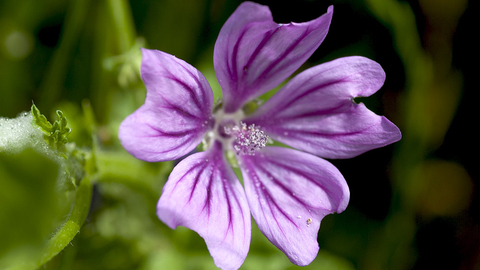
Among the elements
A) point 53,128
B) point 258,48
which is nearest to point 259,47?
point 258,48

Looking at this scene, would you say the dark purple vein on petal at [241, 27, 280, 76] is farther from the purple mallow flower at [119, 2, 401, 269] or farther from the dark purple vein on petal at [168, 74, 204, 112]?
the dark purple vein on petal at [168, 74, 204, 112]

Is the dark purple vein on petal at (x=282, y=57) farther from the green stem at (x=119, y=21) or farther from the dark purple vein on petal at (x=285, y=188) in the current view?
the green stem at (x=119, y=21)

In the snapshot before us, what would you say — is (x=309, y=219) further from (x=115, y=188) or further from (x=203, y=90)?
(x=115, y=188)

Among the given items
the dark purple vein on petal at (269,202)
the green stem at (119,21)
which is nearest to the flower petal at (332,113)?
the dark purple vein on petal at (269,202)

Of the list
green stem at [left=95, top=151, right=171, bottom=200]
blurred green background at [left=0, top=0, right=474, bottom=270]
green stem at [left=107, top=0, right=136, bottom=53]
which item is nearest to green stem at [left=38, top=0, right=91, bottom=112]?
blurred green background at [left=0, top=0, right=474, bottom=270]

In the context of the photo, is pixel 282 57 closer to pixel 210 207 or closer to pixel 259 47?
A: pixel 259 47

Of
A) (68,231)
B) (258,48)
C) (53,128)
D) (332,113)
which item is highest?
(258,48)
